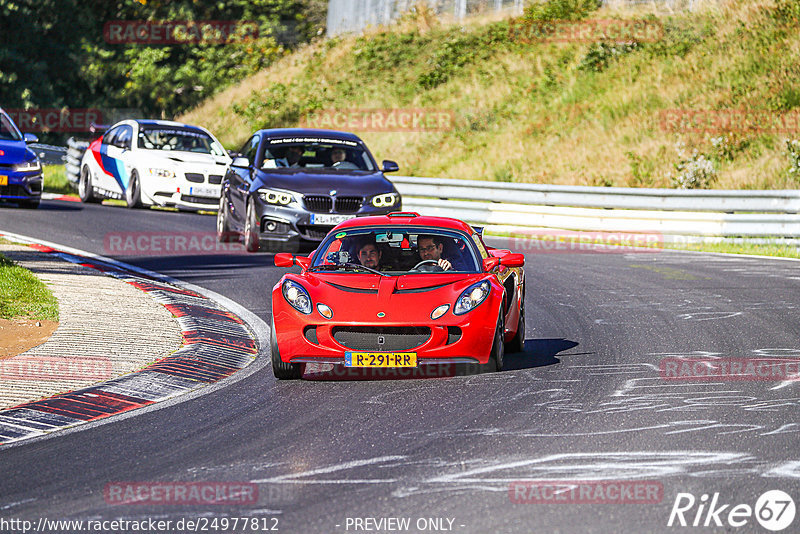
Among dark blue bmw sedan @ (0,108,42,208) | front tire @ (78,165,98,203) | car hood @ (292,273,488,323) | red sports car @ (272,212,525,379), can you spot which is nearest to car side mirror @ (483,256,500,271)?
red sports car @ (272,212,525,379)

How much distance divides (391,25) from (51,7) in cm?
1509

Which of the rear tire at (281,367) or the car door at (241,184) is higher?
the car door at (241,184)

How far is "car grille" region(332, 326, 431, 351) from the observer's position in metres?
9.17

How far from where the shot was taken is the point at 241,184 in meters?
18.2

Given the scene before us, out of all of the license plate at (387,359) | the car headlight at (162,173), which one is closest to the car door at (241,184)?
the car headlight at (162,173)

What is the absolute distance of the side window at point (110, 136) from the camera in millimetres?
24234

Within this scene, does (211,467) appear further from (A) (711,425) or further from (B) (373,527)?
(A) (711,425)

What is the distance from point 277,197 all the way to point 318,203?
1.88 feet

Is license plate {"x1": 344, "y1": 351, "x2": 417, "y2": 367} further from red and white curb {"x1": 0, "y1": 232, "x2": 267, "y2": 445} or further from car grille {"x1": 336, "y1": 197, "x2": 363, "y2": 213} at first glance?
car grille {"x1": 336, "y1": 197, "x2": 363, "y2": 213}

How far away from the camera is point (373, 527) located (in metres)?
5.63

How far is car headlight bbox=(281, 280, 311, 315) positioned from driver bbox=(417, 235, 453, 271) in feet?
4.38

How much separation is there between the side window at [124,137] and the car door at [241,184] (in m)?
4.87

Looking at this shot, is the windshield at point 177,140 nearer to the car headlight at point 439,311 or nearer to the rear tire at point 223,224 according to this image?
the rear tire at point 223,224

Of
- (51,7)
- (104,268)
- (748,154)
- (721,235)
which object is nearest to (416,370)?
(104,268)
